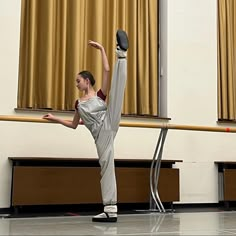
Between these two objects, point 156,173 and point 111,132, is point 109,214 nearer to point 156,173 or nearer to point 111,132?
point 111,132

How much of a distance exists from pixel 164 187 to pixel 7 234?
2066 millimetres

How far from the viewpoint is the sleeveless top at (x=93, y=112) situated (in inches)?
122

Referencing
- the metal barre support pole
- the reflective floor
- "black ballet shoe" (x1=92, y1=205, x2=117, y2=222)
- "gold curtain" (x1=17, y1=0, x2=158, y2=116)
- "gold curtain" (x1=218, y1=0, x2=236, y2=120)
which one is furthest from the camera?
"gold curtain" (x1=218, y1=0, x2=236, y2=120)

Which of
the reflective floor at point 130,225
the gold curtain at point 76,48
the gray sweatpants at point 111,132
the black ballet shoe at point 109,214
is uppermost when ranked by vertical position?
the gold curtain at point 76,48

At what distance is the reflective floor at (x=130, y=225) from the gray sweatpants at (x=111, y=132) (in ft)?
0.80

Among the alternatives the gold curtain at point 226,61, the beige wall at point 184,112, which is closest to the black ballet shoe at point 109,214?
the beige wall at point 184,112

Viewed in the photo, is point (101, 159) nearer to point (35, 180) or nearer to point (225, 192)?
point (35, 180)

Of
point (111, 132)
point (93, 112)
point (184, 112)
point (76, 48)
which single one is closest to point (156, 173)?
point (184, 112)

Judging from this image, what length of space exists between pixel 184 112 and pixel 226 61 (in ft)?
2.93

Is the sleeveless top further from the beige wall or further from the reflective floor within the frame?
the beige wall

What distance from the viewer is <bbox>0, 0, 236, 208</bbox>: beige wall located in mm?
4031

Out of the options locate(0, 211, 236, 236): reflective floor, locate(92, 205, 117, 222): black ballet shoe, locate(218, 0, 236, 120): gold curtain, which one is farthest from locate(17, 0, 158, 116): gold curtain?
locate(92, 205, 117, 222): black ballet shoe

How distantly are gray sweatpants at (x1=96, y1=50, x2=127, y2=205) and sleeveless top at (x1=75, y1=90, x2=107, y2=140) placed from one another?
4 cm

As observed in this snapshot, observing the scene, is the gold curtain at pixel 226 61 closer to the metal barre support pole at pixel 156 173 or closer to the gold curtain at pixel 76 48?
the gold curtain at pixel 76 48
